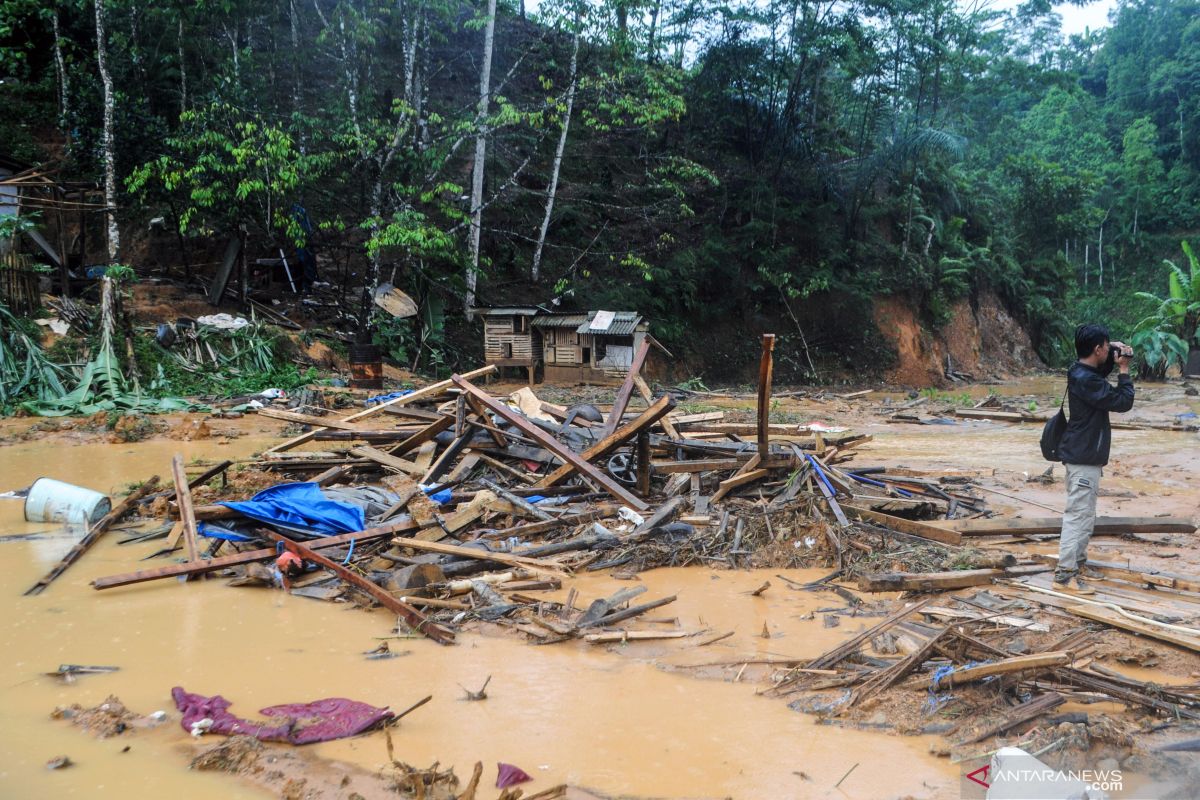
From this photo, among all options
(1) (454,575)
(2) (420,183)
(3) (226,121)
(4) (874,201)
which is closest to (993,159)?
(4) (874,201)

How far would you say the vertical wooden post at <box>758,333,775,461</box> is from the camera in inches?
264

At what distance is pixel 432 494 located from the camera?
26.0 feet

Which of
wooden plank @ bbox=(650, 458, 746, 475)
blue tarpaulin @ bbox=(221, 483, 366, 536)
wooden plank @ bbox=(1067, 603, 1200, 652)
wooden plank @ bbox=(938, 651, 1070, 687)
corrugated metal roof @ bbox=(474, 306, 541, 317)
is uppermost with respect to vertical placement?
corrugated metal roof @ bbox=(474, 306, 541, 317)

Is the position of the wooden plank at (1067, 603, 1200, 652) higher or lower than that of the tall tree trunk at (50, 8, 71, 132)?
lower

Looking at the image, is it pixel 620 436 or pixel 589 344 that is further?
pixel 589 344

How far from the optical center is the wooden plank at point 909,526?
6.65 meters

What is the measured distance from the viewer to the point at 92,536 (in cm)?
699

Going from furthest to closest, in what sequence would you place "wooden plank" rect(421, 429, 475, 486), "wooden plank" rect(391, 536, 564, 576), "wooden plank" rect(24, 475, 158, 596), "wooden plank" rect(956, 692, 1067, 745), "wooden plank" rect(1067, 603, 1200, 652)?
"wooden plank" rect(421, 429, 475, 486)
"wooden plank" rect(391, 536, 564, 576)
"wooden plank" rect(24, 475, 158, 596)
"wooden plank" rect(1067, 603, 1200, 652)
"wooden plank" rect(956, 692, 1067, 745)

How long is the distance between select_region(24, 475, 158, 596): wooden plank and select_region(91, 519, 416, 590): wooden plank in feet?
1.21

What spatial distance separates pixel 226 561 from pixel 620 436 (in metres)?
3.24

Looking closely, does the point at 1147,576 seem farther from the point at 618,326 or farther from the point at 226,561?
the point at 618,326

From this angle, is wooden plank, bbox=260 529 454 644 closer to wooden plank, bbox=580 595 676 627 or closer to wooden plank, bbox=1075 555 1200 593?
wooden plank, bbox=580 595 676 627

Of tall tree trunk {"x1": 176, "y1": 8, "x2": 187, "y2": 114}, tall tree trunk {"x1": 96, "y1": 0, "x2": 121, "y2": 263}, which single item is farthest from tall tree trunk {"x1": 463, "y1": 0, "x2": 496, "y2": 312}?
tall tree trunk {"x1": 96, "y1": 0, "x2": 121, "y2": 263}

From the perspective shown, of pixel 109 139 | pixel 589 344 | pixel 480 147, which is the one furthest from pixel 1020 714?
pixel 480 147
